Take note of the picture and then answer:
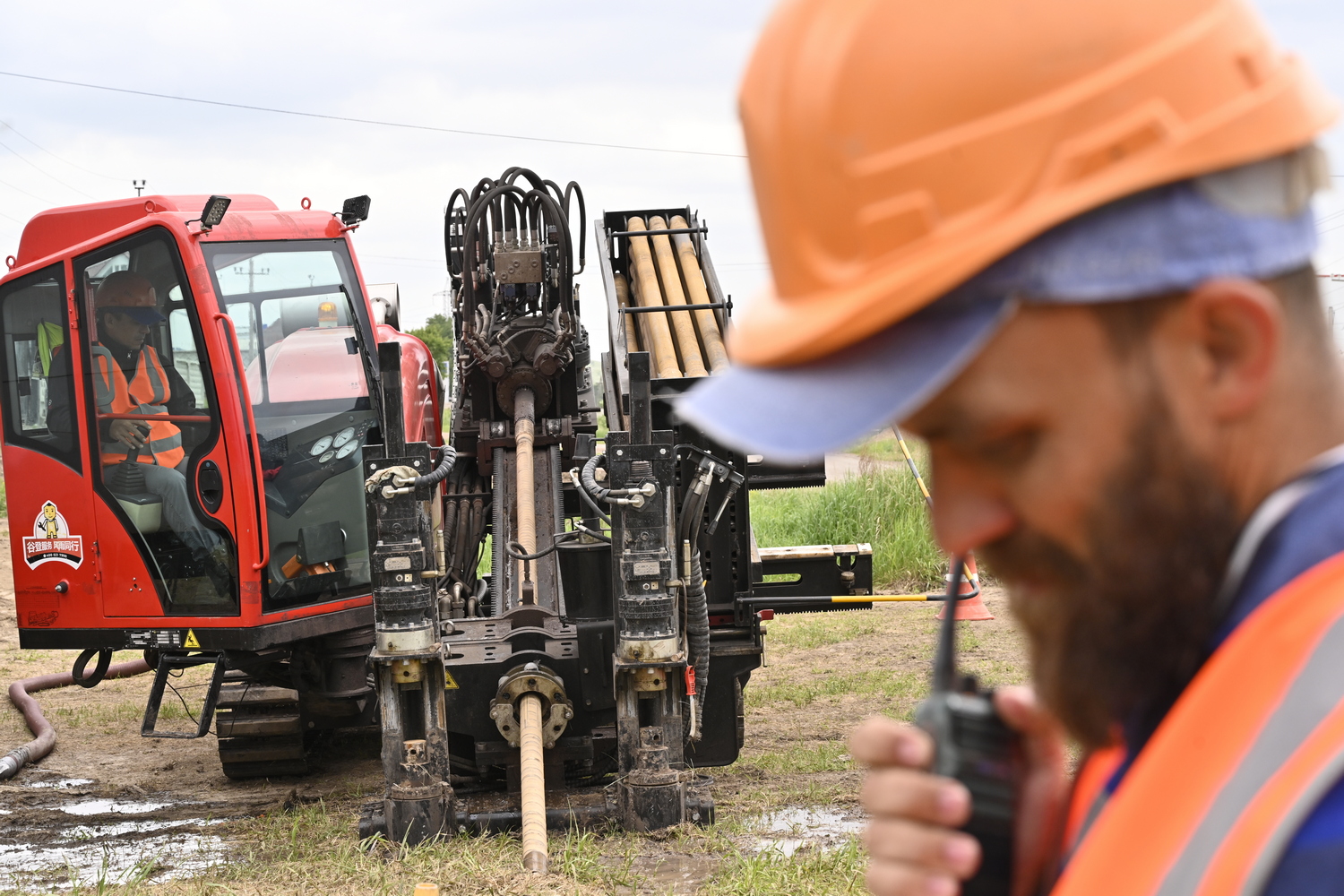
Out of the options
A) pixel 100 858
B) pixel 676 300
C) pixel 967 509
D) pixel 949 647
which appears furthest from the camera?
pixel 676 300

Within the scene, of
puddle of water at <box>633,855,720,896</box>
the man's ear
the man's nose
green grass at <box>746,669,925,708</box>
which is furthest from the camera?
green grass at <box>746,669,925,708</box>

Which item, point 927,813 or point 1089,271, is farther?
point 927,813

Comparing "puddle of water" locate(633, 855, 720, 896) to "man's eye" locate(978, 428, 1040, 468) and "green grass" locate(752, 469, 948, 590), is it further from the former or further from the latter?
"green grass" locate(752, 469, 948, 590)

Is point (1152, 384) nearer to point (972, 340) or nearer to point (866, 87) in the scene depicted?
point (972, 340)

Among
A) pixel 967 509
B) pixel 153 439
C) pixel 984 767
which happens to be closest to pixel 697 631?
pixel 153 439

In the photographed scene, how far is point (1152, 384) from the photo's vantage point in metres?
0.79

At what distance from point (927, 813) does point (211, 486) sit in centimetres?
659

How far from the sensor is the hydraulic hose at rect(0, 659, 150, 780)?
8.09 metres

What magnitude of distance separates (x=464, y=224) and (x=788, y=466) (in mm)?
2396

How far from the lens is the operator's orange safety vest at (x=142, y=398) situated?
704cm

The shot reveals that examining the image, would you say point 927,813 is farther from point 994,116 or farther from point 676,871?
point 676,871

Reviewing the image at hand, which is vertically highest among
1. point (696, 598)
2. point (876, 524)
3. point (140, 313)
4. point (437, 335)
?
point (437, 335)

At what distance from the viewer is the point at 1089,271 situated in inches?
31.1

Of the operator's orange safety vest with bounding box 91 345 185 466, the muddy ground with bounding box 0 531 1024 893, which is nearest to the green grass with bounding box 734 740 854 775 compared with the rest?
the muddy ground with bounding box 0 531 1024 893
